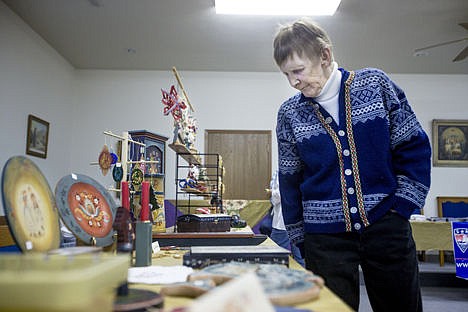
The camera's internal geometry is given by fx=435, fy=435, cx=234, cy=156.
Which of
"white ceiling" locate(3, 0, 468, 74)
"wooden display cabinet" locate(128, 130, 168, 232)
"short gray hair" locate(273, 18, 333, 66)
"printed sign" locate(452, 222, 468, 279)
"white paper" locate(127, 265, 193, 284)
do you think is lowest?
"printed sign" locate(452, 222, 468, 279)

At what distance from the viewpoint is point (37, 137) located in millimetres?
5539

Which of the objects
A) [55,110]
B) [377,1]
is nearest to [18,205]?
[377,1]

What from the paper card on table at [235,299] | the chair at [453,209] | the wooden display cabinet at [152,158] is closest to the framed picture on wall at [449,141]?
the chair at [453,209]

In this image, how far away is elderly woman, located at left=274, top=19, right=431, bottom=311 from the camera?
1175 millimetres

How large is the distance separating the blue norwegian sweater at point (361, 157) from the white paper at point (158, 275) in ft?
1.61

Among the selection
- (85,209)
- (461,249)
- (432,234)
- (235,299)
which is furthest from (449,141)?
(235,299)

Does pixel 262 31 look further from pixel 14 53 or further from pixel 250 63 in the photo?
pixel 14 53

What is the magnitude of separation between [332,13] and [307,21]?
362 centimetres

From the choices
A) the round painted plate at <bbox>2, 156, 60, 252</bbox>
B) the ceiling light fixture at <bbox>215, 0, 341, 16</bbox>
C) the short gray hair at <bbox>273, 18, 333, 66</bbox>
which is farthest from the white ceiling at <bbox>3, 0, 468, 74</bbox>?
the round painted plate at <bbox>2, 156, 60, 252</bbox>

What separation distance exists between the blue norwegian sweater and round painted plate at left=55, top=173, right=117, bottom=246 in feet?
1.87

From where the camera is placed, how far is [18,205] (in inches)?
29.5

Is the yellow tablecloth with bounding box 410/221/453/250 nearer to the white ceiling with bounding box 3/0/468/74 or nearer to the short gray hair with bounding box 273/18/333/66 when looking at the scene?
the white ceiling with bounding box 3/0/468/74

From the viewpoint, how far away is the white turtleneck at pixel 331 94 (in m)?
1.29

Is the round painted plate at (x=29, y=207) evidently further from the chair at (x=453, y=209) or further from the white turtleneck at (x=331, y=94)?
the chair at (x=453, y=209)
